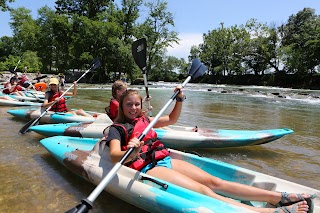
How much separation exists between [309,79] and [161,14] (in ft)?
58.8

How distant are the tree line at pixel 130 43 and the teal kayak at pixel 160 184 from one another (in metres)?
26.3

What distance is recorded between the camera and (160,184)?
2418 mm

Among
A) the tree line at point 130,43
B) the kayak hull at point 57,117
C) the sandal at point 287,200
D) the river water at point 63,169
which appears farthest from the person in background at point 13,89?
the tree line at point 130,43

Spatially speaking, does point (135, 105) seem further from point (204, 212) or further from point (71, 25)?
point (71, 25)

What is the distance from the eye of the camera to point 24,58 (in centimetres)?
3253

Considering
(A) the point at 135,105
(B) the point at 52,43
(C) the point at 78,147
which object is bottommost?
(C) the point at 78,147

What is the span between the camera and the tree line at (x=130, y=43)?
29.7 metres

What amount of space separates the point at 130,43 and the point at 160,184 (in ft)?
97.5

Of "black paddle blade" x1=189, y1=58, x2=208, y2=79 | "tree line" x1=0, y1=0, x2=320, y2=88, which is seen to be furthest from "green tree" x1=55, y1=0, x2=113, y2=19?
"black paddle blade" x1=189, y1=58, x2=208, y2=79

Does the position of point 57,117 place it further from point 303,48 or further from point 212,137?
point 303,48

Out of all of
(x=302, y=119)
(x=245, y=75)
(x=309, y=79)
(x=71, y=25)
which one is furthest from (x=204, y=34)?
(x=302, y=119)

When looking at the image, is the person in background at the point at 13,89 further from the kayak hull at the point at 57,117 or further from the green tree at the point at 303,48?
the green tree at the point at 303,48

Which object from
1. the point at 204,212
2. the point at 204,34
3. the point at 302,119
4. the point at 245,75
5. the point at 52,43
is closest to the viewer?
the point at 204,212

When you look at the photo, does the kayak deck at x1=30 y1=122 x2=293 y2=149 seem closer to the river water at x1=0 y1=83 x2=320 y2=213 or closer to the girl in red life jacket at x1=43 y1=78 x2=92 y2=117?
the river water at x1=0 y1=83 x2=320 y2=213
